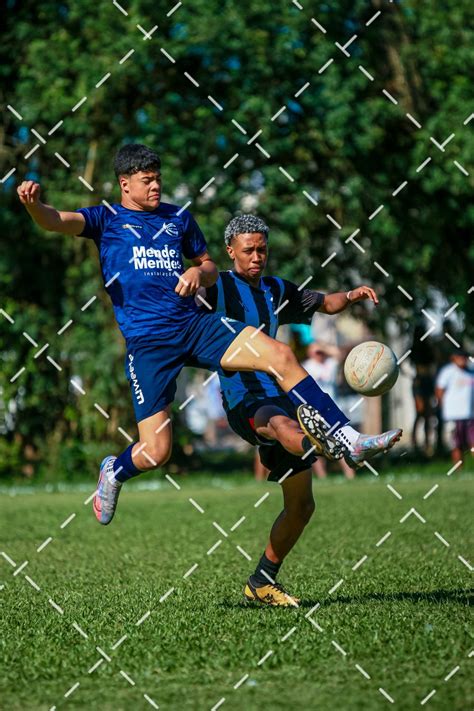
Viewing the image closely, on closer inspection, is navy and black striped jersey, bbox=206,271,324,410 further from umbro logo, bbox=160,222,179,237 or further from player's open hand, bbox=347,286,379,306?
umbro logo, bbox=160,222,179,237

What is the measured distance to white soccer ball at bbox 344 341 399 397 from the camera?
650 cm

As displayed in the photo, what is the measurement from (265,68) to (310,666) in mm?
15219

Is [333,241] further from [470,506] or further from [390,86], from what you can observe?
[470,506]

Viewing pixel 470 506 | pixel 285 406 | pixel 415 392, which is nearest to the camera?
pixel 285 406

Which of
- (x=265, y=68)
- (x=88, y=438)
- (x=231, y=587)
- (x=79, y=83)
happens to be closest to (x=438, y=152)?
(x=265, y=68)

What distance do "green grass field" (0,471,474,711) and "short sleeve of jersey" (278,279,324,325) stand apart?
1.72 meters

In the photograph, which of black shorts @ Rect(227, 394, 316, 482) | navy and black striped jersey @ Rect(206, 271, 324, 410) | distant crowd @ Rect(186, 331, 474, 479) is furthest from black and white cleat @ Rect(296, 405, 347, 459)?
distant crowd @ Rect(186, 331, 474, 479)

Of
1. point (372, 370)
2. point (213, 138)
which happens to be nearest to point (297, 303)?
point (372, 370)

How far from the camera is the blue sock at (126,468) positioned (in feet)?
21.8

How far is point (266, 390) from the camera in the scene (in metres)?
6.80

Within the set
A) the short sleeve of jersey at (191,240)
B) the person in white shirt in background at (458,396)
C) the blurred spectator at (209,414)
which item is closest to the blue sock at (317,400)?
the short sleeve of jersey at (191,240)

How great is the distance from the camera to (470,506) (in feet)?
43.4

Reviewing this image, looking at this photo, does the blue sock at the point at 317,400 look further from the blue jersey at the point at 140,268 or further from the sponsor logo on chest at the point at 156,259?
the sponsor logo on chest at the point at 156,259

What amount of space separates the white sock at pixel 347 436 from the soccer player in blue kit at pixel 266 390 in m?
0.46
